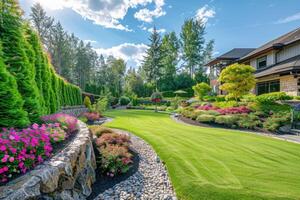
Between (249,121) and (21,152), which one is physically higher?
(21,152)

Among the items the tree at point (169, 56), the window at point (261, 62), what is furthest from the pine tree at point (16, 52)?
the tree at point (169, 56)

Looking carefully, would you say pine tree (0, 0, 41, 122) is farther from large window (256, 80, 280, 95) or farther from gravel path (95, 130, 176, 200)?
large window (256, 80, 280, 95)

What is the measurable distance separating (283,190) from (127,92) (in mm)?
34861

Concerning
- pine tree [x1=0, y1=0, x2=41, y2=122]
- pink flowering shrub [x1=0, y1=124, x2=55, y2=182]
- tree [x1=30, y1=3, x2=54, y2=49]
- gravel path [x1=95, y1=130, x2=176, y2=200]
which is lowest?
gravel path [x1=95, y1=130, x2=176, y2=200]

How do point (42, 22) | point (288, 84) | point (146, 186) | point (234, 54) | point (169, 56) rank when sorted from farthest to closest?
point (169, 56)
point (42, 22)
point (234, 54)
point (288, 84)
point (146, 186)

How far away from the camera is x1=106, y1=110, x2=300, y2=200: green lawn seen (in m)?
3.47

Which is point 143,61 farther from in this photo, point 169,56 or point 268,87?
point 268,87

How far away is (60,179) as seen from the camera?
276 centimetres

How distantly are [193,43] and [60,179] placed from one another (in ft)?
145

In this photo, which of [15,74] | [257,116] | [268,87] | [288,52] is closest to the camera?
[15,74]

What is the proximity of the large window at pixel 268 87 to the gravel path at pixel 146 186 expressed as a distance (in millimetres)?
15951

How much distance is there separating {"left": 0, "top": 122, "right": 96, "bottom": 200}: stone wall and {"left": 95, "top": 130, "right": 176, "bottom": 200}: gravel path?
1.78 ft

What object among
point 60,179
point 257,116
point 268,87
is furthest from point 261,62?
point 60,179

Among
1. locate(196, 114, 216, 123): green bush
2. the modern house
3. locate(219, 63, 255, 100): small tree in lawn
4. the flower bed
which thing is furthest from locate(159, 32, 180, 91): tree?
the flower bed
